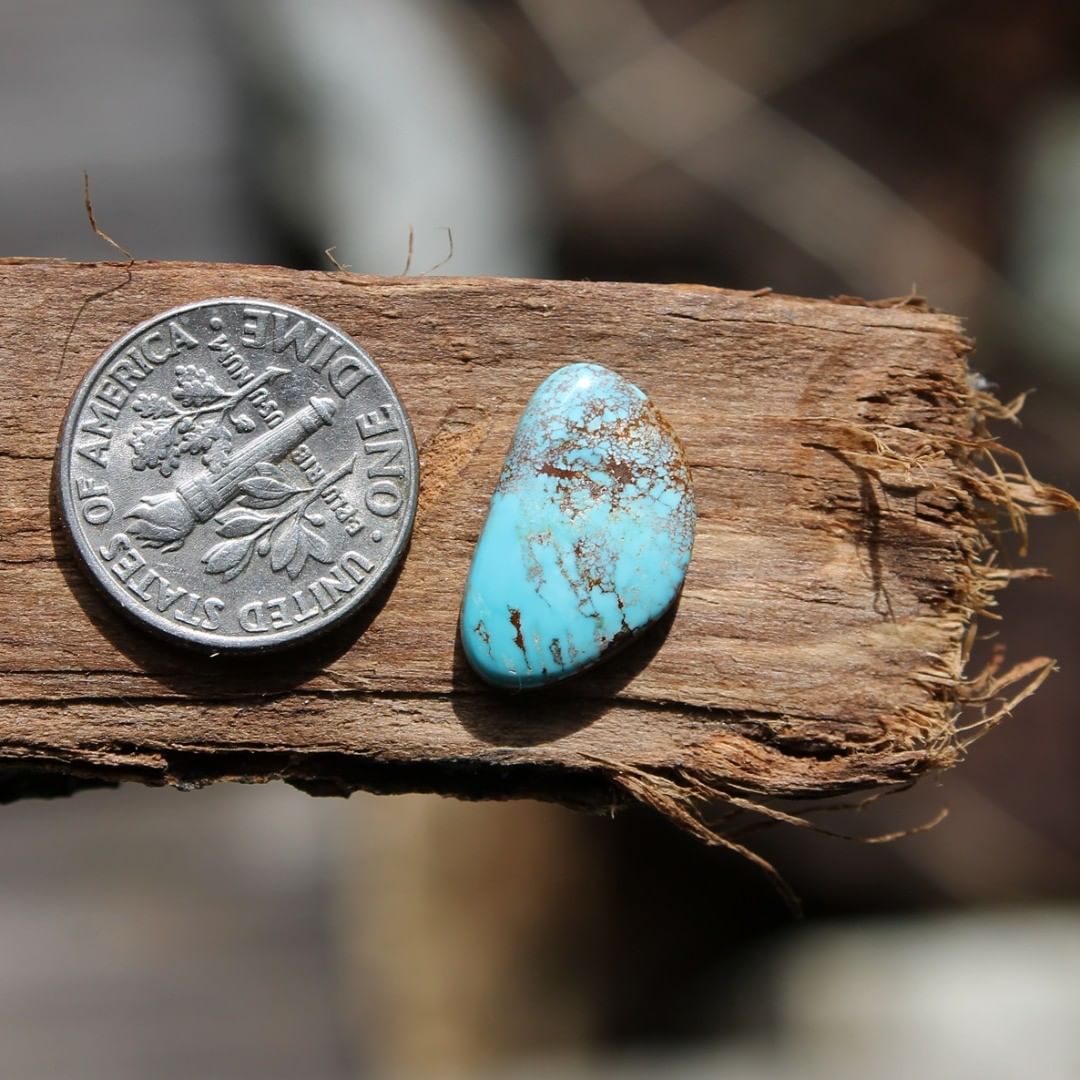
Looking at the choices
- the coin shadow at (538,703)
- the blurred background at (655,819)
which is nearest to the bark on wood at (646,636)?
the coin shadow at (538,703)

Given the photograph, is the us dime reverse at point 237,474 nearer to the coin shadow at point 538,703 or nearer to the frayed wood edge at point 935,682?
the coin shadow at point 538,703

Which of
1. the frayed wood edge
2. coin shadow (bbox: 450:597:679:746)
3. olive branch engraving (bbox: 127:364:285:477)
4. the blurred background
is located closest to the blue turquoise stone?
coin shadow (bbox: 450:597:679:746)

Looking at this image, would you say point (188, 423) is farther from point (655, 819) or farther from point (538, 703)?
point (655, 819)

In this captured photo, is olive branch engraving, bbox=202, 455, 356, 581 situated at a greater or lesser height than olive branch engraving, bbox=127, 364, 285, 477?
lesser

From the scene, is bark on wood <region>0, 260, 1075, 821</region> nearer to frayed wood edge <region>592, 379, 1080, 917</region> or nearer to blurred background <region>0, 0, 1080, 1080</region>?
frayed wood edge <region>592, 379, 1080, 917</region>

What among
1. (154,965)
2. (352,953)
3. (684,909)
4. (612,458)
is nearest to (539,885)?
(684,909)

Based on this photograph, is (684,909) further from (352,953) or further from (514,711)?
(514,711)

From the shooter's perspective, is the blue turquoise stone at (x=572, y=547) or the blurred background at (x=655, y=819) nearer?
the blue turquoise stone at (x=572, y=547)
